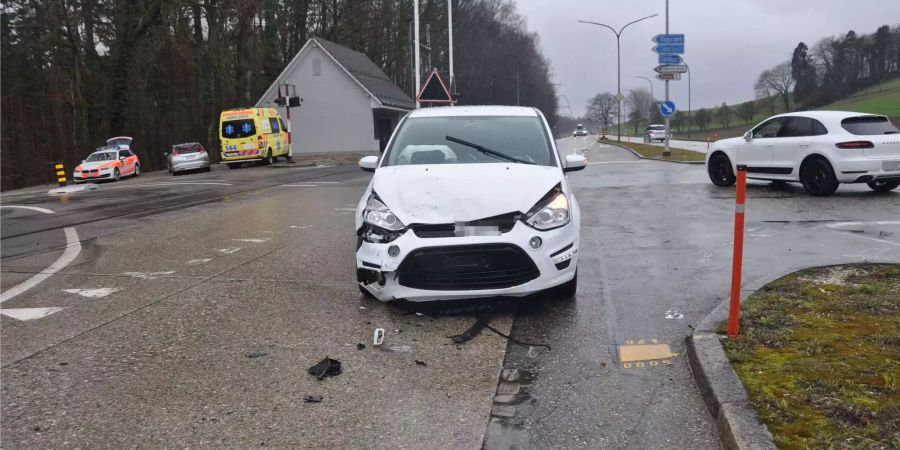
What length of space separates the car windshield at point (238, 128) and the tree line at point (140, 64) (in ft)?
14.7

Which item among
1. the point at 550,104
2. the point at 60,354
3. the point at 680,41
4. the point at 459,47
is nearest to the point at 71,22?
the point at 680,41

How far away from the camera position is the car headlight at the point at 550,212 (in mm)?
5207

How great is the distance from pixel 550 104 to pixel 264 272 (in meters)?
123

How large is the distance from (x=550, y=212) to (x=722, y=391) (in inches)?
→ 81.2

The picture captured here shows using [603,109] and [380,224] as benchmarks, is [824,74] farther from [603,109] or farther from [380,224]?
[380,224]

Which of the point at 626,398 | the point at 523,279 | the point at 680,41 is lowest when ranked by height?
the point at 626,398

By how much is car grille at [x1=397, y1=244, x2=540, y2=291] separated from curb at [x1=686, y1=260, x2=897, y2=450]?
128 centimetres

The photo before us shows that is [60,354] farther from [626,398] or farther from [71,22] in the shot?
[71,22]

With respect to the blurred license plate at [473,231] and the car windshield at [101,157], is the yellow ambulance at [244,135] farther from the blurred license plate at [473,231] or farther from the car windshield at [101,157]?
the blurred license plate at [473,231]

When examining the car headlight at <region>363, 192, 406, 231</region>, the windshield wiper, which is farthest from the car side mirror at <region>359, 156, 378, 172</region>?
the car headlight at <region>363, 192, 406, 231</region>

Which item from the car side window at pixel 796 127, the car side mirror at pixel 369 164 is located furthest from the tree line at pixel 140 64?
→ the car side mirror at pixel 369 164

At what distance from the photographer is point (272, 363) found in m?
4.42

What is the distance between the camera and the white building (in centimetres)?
4219

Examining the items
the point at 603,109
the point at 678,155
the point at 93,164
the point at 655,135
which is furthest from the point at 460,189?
the point at 603,109
